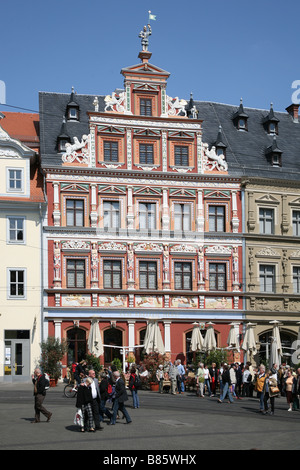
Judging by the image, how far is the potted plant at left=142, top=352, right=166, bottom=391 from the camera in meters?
38.4

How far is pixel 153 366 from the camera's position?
38.8 metres

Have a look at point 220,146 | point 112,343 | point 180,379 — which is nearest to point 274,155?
point 220,146

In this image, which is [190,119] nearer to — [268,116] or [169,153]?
[169,153]

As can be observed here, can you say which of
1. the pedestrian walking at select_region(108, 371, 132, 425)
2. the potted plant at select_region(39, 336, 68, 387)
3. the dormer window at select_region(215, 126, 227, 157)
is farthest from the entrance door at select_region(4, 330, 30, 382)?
the pedestrian walking at select_region(108, 371, 132, 425)

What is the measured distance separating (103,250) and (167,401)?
15232mm

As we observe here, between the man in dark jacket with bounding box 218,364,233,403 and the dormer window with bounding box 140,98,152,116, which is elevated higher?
the dormer window with bounding box 140,98,152,116

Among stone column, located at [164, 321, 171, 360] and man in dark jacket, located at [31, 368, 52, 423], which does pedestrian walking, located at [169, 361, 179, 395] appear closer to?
stone column, located at [164, 321, 171, 360]

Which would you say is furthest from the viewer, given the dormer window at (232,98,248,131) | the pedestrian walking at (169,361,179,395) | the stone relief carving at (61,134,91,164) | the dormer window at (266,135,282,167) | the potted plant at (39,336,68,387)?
the dormer window at (232,98,248,131)

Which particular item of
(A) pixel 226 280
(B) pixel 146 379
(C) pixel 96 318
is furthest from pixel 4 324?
(A) pixel 226 280

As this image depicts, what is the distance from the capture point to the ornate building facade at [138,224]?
44906 mm

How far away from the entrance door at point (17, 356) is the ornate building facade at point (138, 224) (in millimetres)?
1609

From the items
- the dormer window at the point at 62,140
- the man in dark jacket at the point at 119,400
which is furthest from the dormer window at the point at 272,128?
the man in dark jacket at the point at 119,400

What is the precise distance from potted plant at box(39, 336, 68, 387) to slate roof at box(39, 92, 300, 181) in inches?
431
